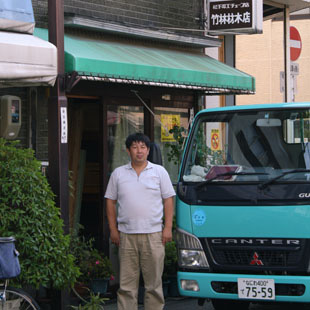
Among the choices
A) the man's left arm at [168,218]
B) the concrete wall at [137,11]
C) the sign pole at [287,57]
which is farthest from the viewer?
the sign pole at [287,57]

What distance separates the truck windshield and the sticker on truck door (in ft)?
1.09

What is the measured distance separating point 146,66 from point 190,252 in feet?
9.72

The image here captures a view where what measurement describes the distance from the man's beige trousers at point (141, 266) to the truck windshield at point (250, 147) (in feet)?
2.59

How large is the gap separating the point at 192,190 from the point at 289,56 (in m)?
9.58

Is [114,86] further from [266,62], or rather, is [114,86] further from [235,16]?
[266,62]

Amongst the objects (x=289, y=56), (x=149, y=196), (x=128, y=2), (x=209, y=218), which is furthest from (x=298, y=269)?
(x=289, y=56)

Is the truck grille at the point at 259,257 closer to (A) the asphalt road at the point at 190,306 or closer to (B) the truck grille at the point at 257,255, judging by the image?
(B) the truck grille at the point at 257,255

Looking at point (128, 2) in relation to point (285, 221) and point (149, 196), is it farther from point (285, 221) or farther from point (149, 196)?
point (285, 221)

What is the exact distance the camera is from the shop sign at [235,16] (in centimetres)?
1223

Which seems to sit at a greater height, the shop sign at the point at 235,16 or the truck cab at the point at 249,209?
the shop sign at the point at 235,16

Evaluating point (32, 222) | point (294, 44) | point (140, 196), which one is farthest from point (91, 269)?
point (294, 44)

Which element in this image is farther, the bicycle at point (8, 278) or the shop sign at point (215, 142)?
the shop sign at point (215, 142)

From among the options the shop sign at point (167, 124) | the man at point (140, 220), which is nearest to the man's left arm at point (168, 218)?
the man at point (140, 220)

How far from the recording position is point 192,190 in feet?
25.4
